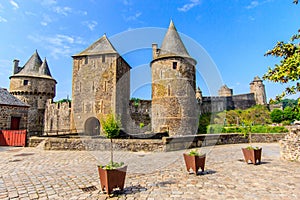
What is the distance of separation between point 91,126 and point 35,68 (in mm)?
15013

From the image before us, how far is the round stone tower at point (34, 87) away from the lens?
86.0ft

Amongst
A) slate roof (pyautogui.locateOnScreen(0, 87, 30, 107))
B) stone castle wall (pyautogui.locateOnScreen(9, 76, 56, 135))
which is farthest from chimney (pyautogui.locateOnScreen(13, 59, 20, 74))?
slate roof (pyautogui.locateOnScreen(0, 87, 30, 107))

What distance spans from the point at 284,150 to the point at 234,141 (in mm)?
6035

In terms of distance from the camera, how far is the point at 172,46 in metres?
19.2

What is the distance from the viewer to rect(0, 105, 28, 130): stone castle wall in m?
14.3

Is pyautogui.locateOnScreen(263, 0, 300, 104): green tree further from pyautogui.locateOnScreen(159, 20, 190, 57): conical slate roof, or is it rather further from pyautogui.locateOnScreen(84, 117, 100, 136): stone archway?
pyautogui.locateOnScreen(84, 117, 100, 136): stone archway

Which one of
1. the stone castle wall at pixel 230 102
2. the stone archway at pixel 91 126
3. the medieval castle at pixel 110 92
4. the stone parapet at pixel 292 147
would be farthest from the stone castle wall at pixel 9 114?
the stone castle wall at pixel 230 102

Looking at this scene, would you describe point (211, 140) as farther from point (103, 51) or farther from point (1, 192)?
point (103, 51)

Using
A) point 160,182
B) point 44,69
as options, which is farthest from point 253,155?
point 44,69

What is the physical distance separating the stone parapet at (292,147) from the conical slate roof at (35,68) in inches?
1197

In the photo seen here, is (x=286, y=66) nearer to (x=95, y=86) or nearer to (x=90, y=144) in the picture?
(x=90, y=144)

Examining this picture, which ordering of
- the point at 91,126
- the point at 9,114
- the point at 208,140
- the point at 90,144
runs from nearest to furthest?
the point at 90,144 → the point at 208,140 → the point at 9,114 → the point at 91,126

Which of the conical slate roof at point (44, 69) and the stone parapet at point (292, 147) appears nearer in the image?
the stone parapet at point (292, 147)

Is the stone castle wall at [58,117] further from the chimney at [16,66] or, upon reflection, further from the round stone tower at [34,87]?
the chimney at [16,66]
